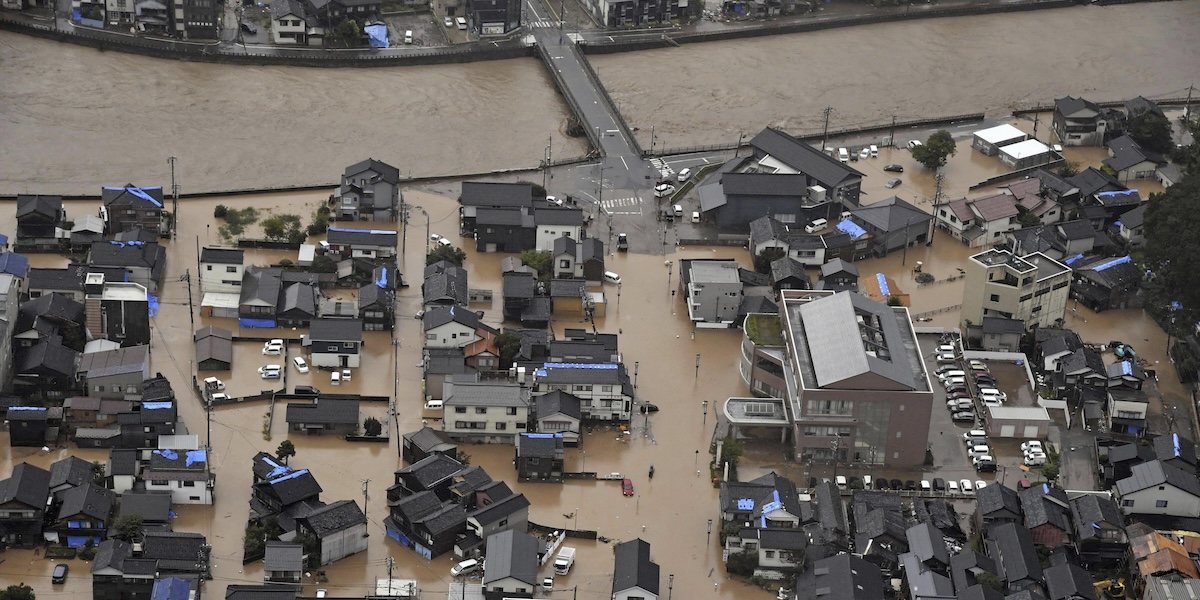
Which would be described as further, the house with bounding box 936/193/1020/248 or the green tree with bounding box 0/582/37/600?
the house with bounding box 936/193/1020/248

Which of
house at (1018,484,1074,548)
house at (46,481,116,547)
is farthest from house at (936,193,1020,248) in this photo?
house at (46,481,116,547)

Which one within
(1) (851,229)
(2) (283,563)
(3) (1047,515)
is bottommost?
(2) (283,563)

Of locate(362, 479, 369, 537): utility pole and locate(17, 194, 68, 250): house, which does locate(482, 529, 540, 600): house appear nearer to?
locate(362, 479, 369, 537): utility pole

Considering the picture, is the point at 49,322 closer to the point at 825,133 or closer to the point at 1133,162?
the point at 825,133

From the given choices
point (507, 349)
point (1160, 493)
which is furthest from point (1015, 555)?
point (507, 349)

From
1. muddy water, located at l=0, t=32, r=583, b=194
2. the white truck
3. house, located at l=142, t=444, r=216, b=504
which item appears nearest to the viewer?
the white truck

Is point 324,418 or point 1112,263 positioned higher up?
point 1112,263
